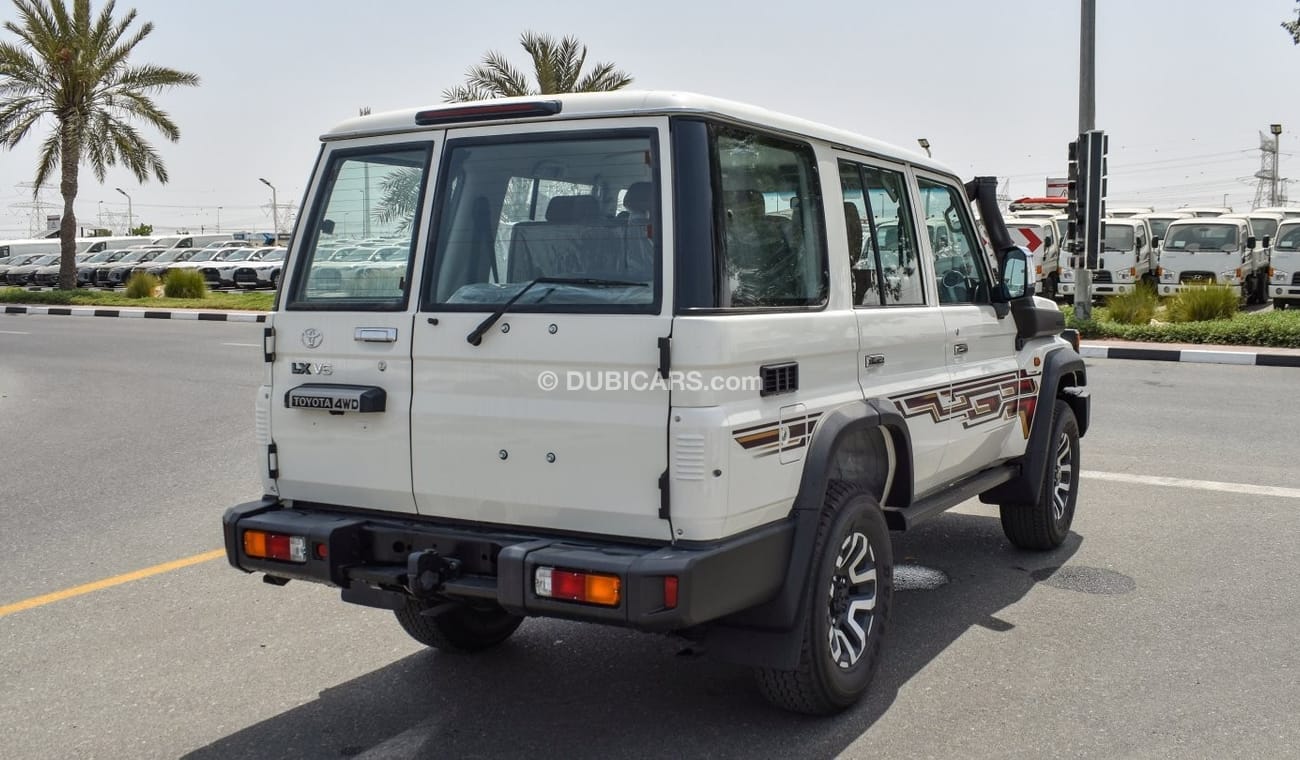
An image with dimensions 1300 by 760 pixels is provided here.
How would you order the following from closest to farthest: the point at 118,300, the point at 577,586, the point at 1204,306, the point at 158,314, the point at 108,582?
the point at 577,586 < the point at 108,582 < the point at 1204,306 < the point at 158,314 < the point at 118,300

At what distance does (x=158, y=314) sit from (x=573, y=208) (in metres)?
26.2

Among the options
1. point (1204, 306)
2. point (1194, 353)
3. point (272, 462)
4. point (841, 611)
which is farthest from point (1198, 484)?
point (1204, 306)

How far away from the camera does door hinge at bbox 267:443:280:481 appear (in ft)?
14.1

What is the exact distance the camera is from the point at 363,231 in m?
4.30

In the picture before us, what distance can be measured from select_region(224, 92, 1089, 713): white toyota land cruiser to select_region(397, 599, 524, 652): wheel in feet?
1.74

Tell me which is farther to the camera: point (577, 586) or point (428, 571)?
point (428, 571)

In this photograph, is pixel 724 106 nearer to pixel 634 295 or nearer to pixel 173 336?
pixel 634 295

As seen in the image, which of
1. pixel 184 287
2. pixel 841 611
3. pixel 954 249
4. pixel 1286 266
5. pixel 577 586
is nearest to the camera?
pixel 577 586

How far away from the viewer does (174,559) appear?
633 cm

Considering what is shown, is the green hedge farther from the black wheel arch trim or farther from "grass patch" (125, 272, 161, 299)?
"grass patch" (125, 272, 161, 299)

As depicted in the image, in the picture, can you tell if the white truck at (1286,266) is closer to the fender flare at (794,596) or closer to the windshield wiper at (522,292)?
the fender flare at (794,596)

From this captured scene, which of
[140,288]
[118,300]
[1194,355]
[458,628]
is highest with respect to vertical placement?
[140,288]

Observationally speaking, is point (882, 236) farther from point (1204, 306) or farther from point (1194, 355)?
point (1204, 306)

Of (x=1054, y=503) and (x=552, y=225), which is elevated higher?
(x=552, y=225)
